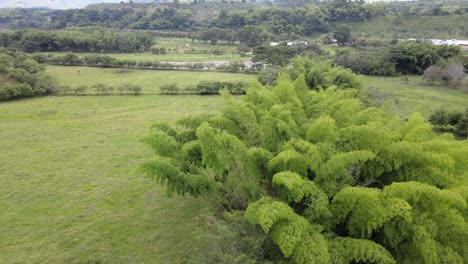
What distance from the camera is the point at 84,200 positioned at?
14.9m

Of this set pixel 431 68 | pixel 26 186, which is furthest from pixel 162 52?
pixel 26 186

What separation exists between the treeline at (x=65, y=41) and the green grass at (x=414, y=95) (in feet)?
137

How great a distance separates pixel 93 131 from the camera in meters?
24.2

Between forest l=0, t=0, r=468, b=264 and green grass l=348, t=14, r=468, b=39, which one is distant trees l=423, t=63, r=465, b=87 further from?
A: green grass l=348, t=14, r=468, b=39

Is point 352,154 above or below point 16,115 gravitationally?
above

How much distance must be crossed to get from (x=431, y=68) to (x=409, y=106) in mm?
11165

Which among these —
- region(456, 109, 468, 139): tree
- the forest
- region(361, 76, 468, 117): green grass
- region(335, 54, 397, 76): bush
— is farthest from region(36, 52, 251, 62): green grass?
region(456, 109, 468, 139): tree

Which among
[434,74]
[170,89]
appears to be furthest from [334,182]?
[434,74]

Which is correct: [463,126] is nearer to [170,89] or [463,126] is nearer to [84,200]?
[84,200]

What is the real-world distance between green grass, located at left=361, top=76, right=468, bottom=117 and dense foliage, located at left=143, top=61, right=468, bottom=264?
1615 cm

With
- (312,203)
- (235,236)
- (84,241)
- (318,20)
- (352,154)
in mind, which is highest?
(318,20)

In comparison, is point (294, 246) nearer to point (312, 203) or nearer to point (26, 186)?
point (312, 203)

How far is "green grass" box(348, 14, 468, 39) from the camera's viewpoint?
63.3m

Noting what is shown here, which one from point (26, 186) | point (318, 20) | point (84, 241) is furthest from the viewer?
point (318, 20)
